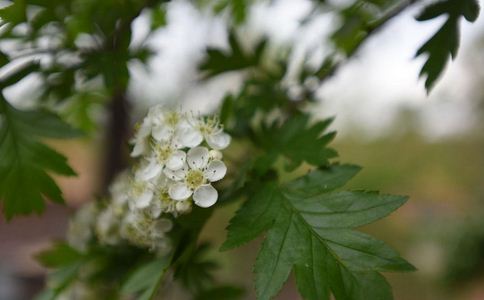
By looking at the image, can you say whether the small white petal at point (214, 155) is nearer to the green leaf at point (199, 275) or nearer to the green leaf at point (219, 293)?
the green leaf at point (199, 275)

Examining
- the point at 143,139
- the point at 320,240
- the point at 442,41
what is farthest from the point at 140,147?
the point at 442,41

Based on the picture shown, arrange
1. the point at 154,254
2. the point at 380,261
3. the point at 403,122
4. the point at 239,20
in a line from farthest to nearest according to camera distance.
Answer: the point at 403,122, the point at 239,20, the point at 154,254, the point at 380,261

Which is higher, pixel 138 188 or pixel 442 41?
pixel 442 41

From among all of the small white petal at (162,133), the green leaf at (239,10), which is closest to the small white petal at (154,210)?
the small white petal at (162,133)

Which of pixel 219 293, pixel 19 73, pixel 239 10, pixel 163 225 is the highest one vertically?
pixel 239 10

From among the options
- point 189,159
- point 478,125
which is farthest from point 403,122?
point 189,159

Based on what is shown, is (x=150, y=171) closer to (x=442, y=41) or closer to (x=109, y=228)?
(x=109, y=228)

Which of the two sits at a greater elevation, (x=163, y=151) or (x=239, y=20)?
(x=239, y=20)

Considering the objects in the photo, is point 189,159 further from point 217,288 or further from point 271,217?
point 217,288
